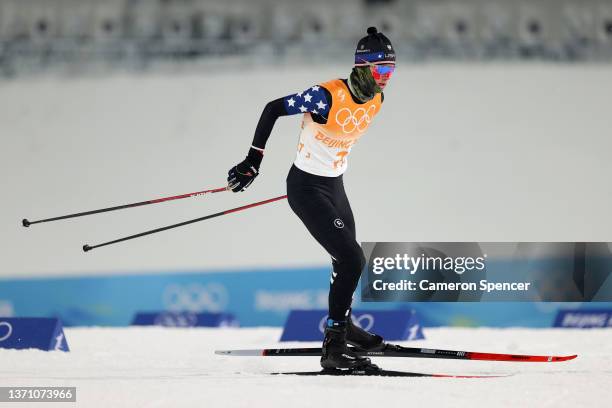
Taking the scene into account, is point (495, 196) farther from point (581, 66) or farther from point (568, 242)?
point (581, 66)

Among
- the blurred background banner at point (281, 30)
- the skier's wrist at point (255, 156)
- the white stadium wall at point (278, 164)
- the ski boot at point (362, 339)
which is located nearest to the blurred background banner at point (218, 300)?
the white stadium wall at point (278, 164)

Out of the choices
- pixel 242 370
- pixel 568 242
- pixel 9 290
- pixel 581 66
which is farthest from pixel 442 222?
pixel 242 370

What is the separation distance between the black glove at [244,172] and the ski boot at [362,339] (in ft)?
2.60

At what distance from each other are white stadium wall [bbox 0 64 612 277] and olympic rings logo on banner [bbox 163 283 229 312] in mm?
316

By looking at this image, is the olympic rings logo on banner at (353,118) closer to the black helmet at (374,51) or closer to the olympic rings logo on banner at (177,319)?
the black helmet at (374,51)

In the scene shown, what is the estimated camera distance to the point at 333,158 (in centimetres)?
410

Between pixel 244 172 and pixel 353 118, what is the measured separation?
0.52 metres

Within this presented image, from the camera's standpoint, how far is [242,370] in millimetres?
4172

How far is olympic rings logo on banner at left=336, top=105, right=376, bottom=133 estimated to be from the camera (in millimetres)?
3975

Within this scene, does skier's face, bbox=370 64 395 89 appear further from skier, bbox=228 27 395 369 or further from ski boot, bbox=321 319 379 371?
ski boot, bbox=321 319 379 371

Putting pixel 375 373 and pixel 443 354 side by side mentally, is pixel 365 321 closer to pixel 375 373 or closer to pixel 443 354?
pixel 443 354

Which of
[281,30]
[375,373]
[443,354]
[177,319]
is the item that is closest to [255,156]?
[375,373]

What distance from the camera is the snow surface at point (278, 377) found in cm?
308

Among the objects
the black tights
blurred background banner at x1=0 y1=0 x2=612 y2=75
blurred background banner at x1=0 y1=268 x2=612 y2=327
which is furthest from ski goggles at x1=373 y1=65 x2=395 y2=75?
blurred background banner at x1=0 y1=0 x2=612 y2=75
